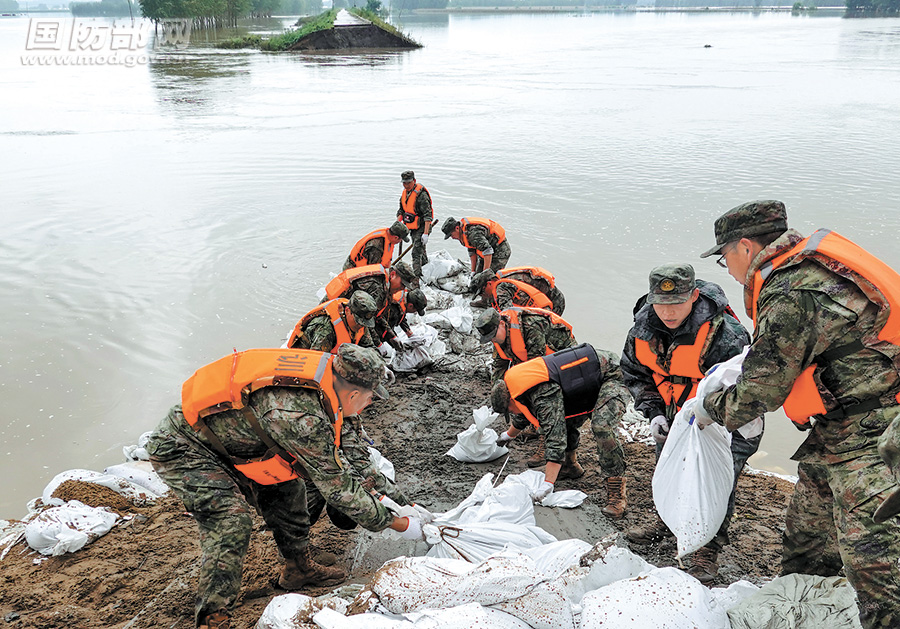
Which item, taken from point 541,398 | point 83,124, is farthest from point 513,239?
point 83,124

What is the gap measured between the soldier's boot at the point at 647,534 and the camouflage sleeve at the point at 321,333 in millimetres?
2327

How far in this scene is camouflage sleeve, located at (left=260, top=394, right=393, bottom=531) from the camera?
2.34 metres

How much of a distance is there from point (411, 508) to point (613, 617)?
1067mm

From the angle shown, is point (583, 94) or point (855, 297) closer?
point (855, 297)

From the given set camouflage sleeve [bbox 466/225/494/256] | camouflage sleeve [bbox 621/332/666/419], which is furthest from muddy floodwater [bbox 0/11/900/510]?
camouflage sleeve [bbox 621/332/666/419]

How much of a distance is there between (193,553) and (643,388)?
2551 millimetres

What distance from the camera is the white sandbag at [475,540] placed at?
263 cm

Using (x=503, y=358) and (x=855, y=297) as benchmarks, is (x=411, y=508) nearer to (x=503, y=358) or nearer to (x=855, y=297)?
(x=503, y=358)

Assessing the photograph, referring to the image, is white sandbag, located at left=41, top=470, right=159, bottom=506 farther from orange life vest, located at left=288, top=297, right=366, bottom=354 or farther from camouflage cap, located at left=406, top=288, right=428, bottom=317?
camouflage cap, located at left=406, top=288, right=428, bottom=317

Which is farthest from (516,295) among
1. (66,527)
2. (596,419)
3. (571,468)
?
(66,527)

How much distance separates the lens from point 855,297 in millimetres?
1880

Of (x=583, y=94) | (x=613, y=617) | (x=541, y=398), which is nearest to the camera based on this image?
(x=613, y=617)

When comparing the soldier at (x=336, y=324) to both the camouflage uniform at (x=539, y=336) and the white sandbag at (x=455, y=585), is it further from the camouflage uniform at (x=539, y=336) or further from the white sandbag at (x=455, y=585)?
the white sandbag at (x=455, y=585)

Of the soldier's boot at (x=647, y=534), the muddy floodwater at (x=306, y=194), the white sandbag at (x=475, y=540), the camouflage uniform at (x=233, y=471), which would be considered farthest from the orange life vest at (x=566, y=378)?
the muddy floodwater at (x=306, y=194)
